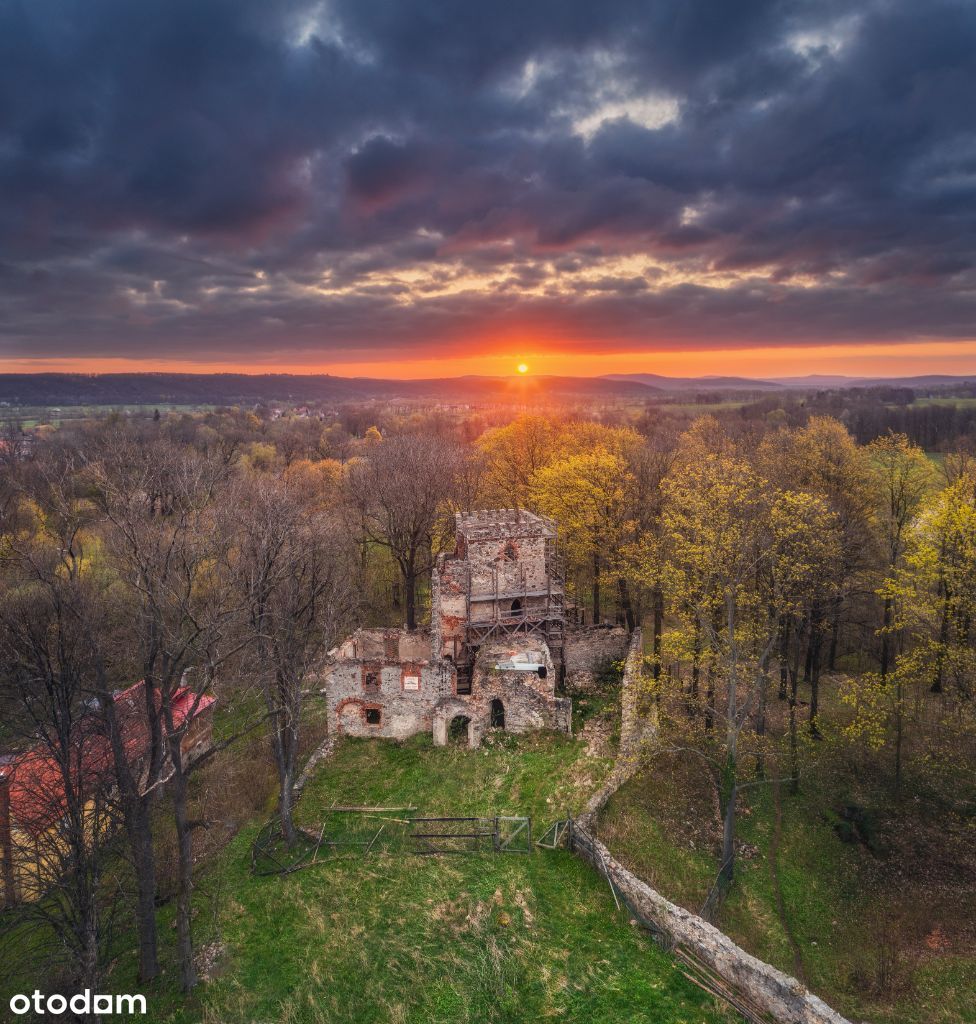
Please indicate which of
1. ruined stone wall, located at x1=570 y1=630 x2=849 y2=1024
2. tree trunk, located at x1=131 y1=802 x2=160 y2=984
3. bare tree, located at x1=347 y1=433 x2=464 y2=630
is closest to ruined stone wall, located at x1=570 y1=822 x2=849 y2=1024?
ruined stone wall, located at x1=570 y1=630 x2=849 y2=1024

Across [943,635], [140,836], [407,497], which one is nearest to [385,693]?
[140,836]

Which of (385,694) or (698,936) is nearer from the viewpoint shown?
(698,936)

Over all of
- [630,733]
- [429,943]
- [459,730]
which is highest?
[630,733]

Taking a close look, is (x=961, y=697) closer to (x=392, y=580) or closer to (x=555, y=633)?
(x=555, y=633)

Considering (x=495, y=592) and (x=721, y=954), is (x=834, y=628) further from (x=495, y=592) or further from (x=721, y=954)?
(x=721, y=954)

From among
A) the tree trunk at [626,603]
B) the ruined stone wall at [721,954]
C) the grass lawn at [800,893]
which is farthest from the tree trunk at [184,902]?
the tree trunk at [626,603]
